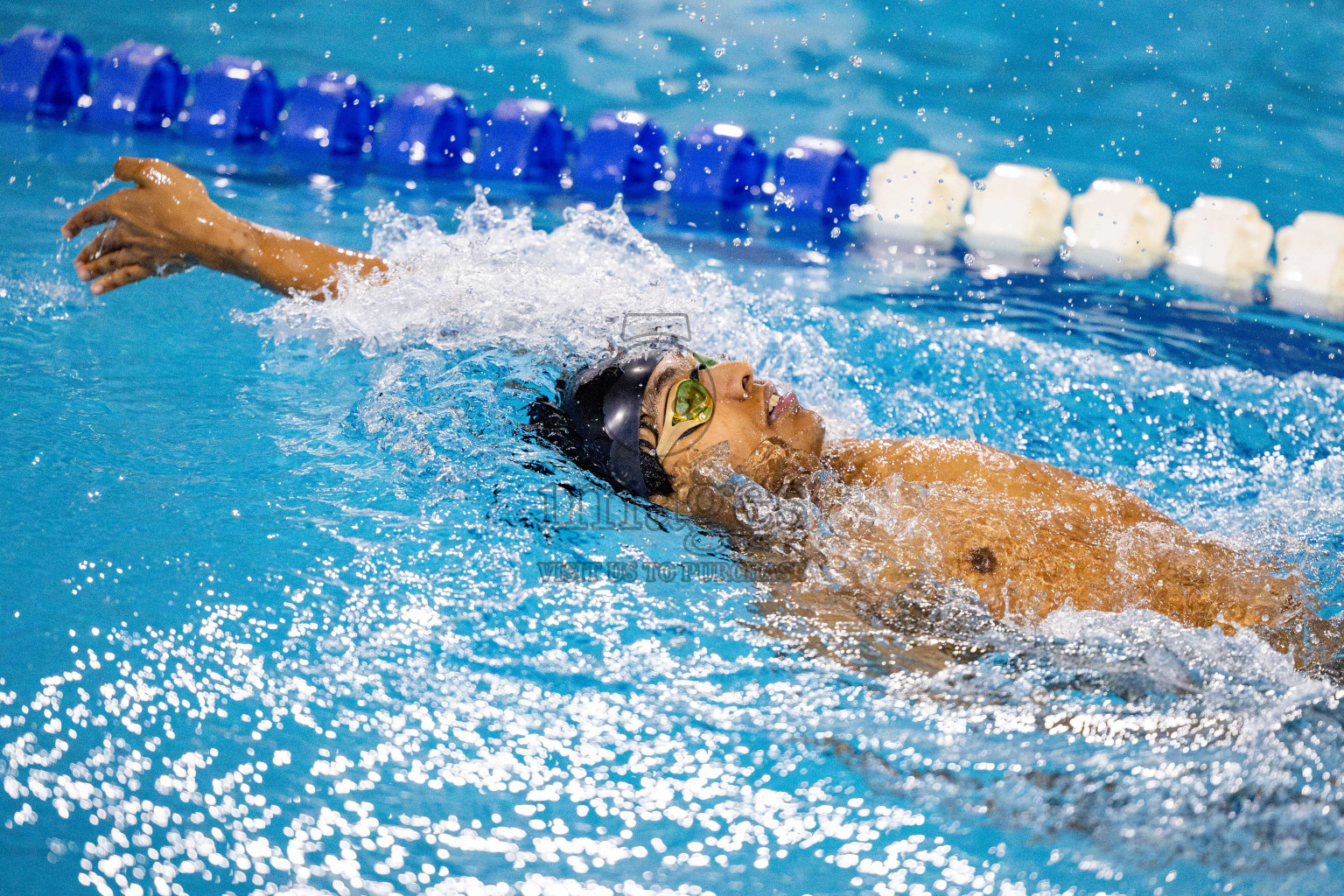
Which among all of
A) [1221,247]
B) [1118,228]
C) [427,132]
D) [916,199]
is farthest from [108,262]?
[1221,247]

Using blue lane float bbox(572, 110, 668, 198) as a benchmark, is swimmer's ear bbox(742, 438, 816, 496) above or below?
below

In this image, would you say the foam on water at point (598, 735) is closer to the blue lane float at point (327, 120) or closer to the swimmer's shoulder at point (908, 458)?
the swimmer's shoulder at point (908, 458)

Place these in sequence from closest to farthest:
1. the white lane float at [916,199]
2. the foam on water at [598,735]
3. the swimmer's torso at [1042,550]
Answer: the foam on water at [598,735] → the swimmer's torso at [1042,550] → the white lane float at [916,199]

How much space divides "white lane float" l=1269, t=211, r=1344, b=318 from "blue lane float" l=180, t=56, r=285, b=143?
5516 millimetres

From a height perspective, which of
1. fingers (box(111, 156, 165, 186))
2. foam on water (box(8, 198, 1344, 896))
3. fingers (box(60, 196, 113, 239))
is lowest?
foam on water (box(8, 198, 1344, 896))

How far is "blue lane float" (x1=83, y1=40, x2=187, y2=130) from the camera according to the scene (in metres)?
6.11

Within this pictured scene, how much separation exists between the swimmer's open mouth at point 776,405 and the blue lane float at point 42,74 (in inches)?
227

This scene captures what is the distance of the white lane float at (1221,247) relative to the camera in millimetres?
4836

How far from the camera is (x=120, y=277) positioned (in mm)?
2314

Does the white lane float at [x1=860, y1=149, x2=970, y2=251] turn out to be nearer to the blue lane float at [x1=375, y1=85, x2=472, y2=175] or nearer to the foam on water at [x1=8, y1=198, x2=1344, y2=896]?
the blue lane float at [x1=375, y1=85, x2=472, y2=175]

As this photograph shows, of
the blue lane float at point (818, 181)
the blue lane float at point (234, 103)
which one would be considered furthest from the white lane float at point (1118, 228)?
the blue lane float at point (234, 103)

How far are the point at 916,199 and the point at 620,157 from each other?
63.1 inches

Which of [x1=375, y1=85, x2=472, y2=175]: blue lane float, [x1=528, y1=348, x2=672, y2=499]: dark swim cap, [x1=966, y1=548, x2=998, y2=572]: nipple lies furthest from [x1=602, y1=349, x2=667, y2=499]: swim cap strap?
[x1=375, y1=85, x2=472, y2=175]: blue lane float

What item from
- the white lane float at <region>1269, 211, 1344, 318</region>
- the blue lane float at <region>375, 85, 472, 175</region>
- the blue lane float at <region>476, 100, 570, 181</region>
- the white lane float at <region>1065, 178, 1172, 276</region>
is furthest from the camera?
the blue lane float at <region>375, 85, 472, 175</region>
